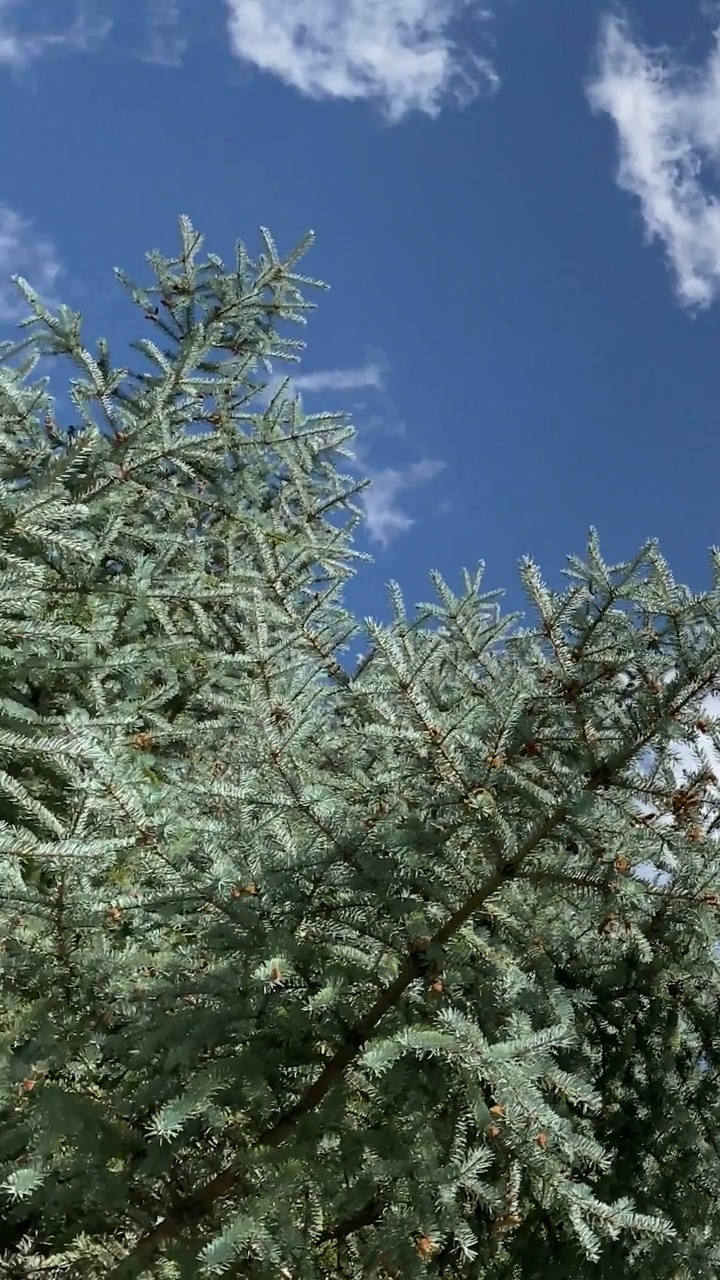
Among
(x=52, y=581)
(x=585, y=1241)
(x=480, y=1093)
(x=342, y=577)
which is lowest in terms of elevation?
(x=585, y=1241)

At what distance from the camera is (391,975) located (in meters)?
3.29

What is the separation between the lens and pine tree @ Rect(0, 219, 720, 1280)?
289cm

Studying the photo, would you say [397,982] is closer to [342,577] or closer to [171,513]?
[342,577]

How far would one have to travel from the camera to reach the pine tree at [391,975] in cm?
289

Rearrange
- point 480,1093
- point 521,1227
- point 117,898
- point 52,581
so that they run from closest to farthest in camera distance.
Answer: point 480,1093, point 117,898, point 521,1227, point 52,581

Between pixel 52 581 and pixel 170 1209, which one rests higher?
pixel 52 581

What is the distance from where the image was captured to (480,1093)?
2.88 meters

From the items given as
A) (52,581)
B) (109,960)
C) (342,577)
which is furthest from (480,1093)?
(342,577)

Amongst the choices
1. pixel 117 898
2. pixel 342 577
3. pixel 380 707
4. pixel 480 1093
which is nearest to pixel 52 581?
pixel 342 577

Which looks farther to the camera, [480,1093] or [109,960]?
[109,960]

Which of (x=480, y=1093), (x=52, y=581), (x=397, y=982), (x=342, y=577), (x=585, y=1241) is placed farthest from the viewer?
(x=342, y=577)

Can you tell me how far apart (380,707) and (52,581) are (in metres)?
2.85

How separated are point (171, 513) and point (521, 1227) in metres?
4.53

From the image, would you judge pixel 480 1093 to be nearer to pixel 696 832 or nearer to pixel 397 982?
pixel 397 982
